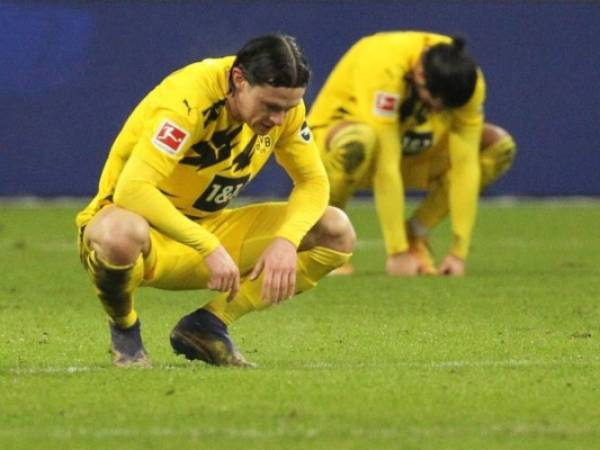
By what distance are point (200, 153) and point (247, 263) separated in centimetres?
53

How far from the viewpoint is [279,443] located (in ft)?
17.1

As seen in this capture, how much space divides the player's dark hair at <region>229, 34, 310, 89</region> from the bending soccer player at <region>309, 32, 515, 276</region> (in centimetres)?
404

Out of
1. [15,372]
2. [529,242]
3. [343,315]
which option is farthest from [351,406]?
[529,242]

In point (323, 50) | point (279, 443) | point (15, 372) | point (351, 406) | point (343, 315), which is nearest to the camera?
point (279, 443)

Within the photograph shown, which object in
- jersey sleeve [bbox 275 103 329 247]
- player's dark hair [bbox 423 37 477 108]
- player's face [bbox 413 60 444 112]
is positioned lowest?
player's face [bbox 413 60 444 112]

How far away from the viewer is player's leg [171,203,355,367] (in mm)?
7000

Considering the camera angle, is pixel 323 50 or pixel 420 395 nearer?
pixel 420 395

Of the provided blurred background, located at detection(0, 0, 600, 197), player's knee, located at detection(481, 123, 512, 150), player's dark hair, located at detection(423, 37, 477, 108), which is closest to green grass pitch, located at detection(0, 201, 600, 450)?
player's knee, located at detection(481, 123, 512, 150)

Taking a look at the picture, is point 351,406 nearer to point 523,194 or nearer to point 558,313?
point 558,313

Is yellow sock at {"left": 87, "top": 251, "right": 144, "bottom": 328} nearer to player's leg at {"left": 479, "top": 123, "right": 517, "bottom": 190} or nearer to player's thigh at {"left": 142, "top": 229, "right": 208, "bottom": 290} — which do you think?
player's thigh at {"left": 142, "top": 229, "right": 208, "bottom": 290}

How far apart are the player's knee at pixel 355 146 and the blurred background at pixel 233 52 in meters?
4.93

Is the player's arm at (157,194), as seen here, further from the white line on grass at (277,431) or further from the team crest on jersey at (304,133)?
the white line on grass at (277,431)

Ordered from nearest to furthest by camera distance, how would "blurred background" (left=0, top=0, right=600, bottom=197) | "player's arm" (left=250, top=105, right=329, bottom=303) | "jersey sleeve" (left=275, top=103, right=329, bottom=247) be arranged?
"player's arm" (left=250, top=105, right=329, bottom=303), "jersey sleeve" (left=275, top=103, right=329, bottom=247), "blurred background" (left=0, top=0, right=600, bottom=197)

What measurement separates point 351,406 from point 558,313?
3.42 meters
